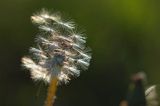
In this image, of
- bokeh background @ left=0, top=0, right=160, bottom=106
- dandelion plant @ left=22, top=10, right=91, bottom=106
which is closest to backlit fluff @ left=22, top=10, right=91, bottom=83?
dandelion plant @ left=22, top=10, right=91, bottom=106

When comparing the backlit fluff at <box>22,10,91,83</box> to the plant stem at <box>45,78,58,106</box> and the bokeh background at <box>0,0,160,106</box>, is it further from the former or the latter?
the bokeh background at <box>0,0,160,106</box>

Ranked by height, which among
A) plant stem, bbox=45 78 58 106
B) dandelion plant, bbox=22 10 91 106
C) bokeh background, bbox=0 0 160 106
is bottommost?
plant stem, bbox=45 78 58 106

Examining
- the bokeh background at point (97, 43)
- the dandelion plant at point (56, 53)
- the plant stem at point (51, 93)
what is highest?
the bokeh background at point (97, 43)

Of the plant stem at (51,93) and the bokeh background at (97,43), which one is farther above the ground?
the bokeh background at (97,43)

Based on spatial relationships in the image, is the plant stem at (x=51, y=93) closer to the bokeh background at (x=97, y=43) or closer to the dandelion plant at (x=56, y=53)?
the dandelion plant at (x=56, y=53)

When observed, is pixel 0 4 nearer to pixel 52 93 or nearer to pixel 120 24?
pixel 120 24

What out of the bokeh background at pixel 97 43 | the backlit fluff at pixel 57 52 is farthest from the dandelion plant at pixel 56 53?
the bokeh background at pixel 97 43

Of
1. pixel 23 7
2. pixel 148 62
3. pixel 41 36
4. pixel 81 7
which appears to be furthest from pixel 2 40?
pixel 41 36

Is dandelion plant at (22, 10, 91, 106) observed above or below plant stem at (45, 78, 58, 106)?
above

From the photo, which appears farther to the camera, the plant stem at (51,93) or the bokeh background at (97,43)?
the bokeh background at (97,43)
